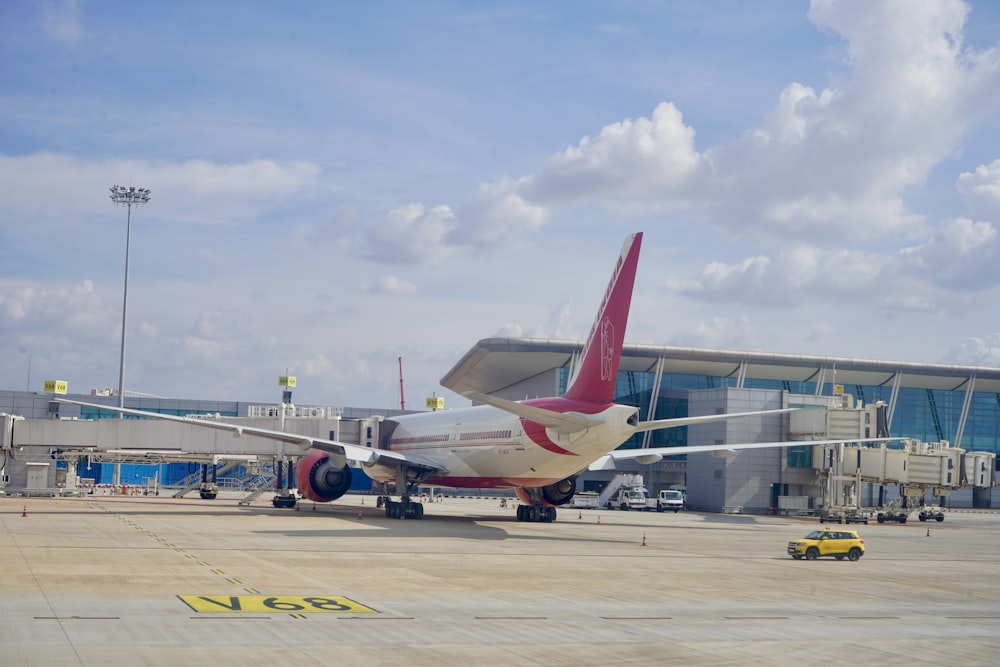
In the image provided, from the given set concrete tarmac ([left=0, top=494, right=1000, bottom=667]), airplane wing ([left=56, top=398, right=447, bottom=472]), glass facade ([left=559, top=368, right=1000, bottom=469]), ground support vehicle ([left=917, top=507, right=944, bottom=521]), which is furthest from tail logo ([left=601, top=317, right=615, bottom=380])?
glass facade ([left=559, top=368, right=1000, bottom=469])

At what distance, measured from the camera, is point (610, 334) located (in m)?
37.4

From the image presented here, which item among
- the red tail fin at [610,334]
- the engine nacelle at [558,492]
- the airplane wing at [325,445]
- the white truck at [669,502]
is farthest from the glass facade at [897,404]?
the red tail fin at [610,334]

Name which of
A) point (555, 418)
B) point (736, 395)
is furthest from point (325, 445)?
point (736, 395)

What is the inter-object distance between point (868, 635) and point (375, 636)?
8279 mm

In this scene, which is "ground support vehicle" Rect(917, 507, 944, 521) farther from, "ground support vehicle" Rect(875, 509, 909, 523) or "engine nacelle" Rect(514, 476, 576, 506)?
"engine nacelle" Rect(514, 476, 576, 506)

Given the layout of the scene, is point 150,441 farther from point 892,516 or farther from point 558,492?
point 892,516

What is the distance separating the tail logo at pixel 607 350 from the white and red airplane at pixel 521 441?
0.12ft

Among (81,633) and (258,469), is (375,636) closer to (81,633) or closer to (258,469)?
(81,633)

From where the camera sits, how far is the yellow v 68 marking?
1791cm

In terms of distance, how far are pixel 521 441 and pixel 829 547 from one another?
1335 cm

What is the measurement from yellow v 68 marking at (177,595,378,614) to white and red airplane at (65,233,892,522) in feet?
28.8

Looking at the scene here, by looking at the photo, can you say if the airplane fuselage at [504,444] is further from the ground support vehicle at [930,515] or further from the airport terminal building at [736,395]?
the ground support vehicle at [930,515]

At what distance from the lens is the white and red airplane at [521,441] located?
36.8 metres

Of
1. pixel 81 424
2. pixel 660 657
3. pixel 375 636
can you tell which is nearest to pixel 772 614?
pixel 660 657
